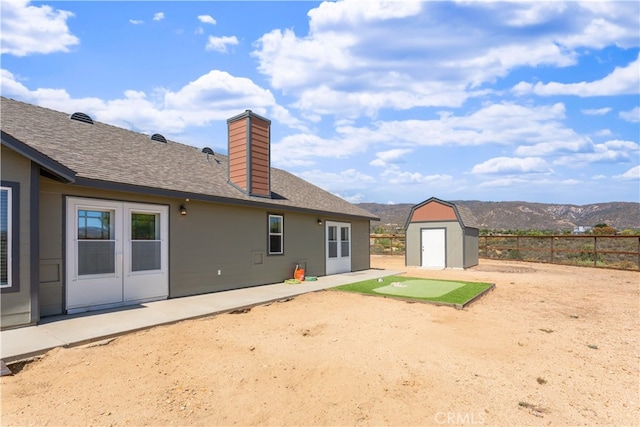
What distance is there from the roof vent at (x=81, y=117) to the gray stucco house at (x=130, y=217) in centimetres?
4

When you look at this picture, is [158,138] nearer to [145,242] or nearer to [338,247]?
[145,242]

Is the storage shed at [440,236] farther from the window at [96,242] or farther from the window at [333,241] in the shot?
the window at [96,242]

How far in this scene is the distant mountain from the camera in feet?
189

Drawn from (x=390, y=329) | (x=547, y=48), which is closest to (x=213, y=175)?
(x=390, y=329)

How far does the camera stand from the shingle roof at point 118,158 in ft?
21.5

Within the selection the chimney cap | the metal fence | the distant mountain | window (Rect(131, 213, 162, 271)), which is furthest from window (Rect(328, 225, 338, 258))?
the distant mountain

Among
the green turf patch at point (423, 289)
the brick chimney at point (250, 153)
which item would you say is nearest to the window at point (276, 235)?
the brick chimney at point (250, 153)

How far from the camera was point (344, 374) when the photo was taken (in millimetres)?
3926

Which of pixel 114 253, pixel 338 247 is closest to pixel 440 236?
pixel 338 247

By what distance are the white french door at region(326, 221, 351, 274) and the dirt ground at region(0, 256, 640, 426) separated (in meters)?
6.62

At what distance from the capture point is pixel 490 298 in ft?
29.3

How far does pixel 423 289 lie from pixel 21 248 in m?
9.06

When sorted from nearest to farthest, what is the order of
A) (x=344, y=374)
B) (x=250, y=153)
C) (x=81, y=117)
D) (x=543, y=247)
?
(x=344, y=374)
(x=81, y=117)
(x=250, y=153)
(x=543, y=247)

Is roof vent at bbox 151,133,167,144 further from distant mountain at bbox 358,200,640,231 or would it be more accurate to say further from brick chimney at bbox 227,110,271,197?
distant mountain at bbox 358,200,640,231
